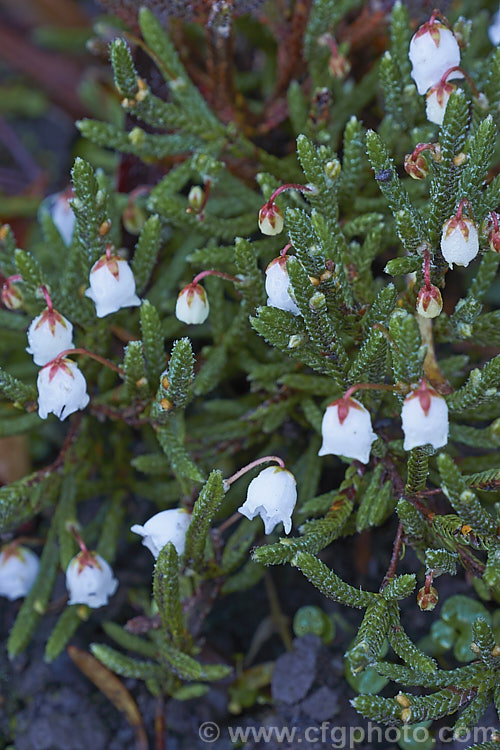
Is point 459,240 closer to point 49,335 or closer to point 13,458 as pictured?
point 49,335

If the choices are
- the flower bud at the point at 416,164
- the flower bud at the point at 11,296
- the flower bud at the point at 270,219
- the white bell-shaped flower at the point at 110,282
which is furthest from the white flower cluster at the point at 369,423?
the flower bud at the point at 11,296

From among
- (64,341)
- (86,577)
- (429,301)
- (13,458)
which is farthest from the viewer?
(13,458)

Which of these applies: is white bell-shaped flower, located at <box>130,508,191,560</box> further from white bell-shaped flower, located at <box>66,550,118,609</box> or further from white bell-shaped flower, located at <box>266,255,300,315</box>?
white bell-shaped flower, located at <box>266,255,300,315</box>

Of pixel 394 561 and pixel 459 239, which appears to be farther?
pixel 394 561

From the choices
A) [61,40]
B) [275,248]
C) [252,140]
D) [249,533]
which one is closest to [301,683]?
[249,533]

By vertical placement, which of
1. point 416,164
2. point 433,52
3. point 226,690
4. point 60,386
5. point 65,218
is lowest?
point 226,690

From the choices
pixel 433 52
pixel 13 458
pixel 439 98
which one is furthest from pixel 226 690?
pixel 433 52

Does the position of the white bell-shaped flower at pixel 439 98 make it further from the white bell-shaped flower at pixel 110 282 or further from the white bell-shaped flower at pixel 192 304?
the white bell-shaped flower at pixel 110 282

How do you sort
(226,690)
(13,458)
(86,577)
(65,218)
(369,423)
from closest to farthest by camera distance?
1. (369,423)
2. (86,577)
3. (226,690)
4. (65,218)
5. (13,458)
